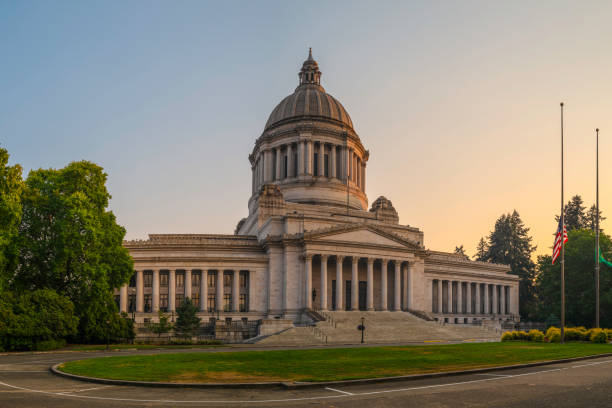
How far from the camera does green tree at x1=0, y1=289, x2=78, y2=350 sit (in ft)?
129

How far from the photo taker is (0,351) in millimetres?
39000

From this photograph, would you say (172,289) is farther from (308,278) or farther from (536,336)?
(536,336)

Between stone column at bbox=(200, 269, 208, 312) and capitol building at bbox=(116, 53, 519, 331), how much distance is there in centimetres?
14

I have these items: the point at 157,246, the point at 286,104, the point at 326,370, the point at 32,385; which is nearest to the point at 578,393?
the point at 326,370

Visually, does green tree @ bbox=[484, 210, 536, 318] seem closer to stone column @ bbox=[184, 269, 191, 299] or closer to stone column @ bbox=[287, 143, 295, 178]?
stone column @ bbox=[287, 143, 295, 178]

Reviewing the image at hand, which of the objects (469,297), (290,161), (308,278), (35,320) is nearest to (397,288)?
(308,278)

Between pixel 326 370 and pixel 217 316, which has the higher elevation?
pixel 326 370

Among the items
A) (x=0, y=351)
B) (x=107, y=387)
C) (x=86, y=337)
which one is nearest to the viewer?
(x=107, y=387)

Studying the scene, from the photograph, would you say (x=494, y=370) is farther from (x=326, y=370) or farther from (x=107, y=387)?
(x=107, y=387)

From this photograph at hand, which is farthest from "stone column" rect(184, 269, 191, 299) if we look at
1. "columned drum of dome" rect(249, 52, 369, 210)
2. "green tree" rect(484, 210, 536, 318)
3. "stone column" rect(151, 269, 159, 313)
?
"green tree" rect(484, 210, 536, 318)

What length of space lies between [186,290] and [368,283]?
80.9ft

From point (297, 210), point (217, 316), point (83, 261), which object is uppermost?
point (297, 210)

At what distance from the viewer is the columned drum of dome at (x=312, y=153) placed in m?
89.6

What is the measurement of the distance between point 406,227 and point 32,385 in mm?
Result: 69075
